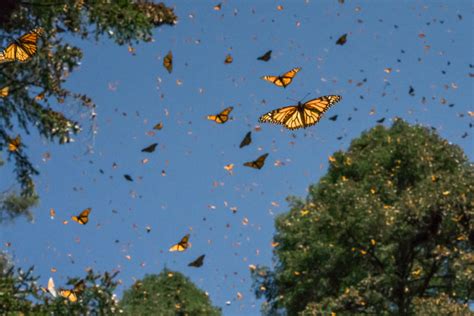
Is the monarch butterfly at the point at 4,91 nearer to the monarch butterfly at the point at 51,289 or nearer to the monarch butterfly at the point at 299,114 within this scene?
the monarch butterfly at the point at 51,289

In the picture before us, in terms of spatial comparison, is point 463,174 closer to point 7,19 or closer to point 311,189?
point 311,189

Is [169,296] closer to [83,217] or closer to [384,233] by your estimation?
[384,233]

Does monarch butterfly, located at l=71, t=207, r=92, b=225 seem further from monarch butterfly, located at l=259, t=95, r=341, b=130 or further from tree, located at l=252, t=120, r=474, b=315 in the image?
tree, located at l=252, t=120, r=474, b=315

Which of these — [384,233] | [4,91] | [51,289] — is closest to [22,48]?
[51,289]

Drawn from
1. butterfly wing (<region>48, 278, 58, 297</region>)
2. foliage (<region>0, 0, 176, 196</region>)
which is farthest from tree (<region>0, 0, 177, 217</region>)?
butterfly wing (<region>48, 278, 58, 297</region>)

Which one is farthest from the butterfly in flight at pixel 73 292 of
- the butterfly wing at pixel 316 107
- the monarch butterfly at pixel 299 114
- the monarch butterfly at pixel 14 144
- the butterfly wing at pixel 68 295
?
the monarch butterfly at pixel 14 144

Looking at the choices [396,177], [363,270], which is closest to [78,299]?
[363,270]

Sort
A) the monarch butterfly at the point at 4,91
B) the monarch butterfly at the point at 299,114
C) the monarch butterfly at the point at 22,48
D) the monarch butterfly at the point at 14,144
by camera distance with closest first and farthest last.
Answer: the monarch butterfly at the point at 299,114
the monarch butterfly at the point at 22,48
the monarch butterfly at the point at 4,91
the monarch butterfly at the point at 14,144
